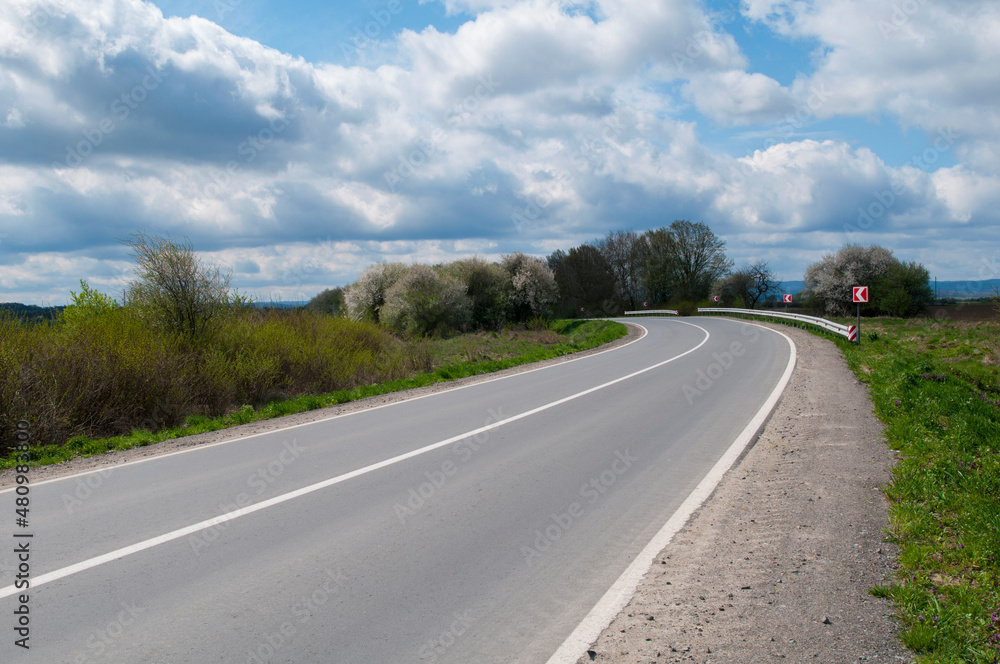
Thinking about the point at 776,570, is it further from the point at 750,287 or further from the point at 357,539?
the point at 750,287

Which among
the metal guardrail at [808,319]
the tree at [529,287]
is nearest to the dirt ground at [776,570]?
Answer: the metal guardrail at [808,319]

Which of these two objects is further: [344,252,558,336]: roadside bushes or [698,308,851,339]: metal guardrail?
[344,252,558,336]: roadside bushes

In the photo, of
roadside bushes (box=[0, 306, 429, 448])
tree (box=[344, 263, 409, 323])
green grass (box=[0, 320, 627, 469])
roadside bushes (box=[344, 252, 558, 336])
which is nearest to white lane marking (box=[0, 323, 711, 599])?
green grass (box=[0, 320, 627, 469])

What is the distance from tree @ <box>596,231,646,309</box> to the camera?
8238 centimetres

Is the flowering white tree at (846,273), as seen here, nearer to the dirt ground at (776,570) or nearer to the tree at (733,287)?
the tree at (733,287)

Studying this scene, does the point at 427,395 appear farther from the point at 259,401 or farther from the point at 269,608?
the point at 269,608

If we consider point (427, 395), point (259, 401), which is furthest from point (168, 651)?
point (259, 401)

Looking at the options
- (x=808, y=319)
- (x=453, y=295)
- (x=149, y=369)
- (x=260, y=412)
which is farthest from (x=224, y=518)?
(x=453, y=295)

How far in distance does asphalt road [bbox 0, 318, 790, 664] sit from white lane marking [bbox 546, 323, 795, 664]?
0.26ft

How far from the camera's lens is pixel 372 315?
48438 millimetres

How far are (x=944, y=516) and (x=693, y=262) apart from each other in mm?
71470

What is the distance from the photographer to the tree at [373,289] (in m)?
48.6

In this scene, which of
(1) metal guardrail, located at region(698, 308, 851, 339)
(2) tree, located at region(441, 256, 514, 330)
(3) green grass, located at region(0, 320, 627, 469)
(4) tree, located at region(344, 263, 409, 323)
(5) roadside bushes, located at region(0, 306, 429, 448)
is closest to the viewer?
(3) green grass, located at region(0, 320, 627, 469)

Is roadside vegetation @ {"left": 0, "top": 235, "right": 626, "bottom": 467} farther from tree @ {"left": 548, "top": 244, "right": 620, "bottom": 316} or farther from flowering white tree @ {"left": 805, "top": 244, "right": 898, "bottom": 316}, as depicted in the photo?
tree @ {"left": 548, "top": 244, "right": 620, "bottom": 316}
